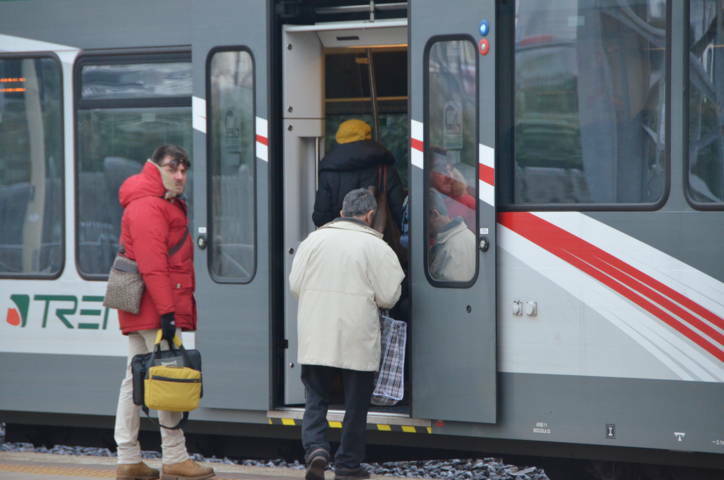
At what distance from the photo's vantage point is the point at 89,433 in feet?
24.8

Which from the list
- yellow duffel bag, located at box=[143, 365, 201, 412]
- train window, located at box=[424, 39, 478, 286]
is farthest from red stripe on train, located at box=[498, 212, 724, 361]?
yellow duffel bag, located at box=[143, 365, 201, 412]

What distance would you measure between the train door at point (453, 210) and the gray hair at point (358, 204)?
308 millimetres

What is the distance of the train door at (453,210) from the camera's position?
5.99 m

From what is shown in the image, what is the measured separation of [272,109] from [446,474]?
2.82 meters

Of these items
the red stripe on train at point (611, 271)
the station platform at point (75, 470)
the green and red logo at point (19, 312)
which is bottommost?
the station platform at point (75, 470)

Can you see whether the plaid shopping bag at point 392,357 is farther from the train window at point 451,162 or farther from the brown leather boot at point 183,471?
the brown leather boot at point 183,471

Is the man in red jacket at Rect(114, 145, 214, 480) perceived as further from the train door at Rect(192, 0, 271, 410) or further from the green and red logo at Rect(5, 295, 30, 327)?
the green and red logo at Rect(5, 295, 30, 327)

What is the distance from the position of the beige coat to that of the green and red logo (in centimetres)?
223

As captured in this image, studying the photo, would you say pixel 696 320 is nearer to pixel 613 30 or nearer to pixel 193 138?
pixel 613 30

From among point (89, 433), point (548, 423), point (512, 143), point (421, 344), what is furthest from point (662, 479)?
point (89, 433)

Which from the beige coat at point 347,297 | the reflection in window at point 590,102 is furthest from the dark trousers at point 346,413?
the reflection in window at point 590,102

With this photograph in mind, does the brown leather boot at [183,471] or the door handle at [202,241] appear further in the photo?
the door handle at [202,241]

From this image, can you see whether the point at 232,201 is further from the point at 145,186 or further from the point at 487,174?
the point at 487,174

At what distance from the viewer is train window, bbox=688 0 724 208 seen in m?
5.62
